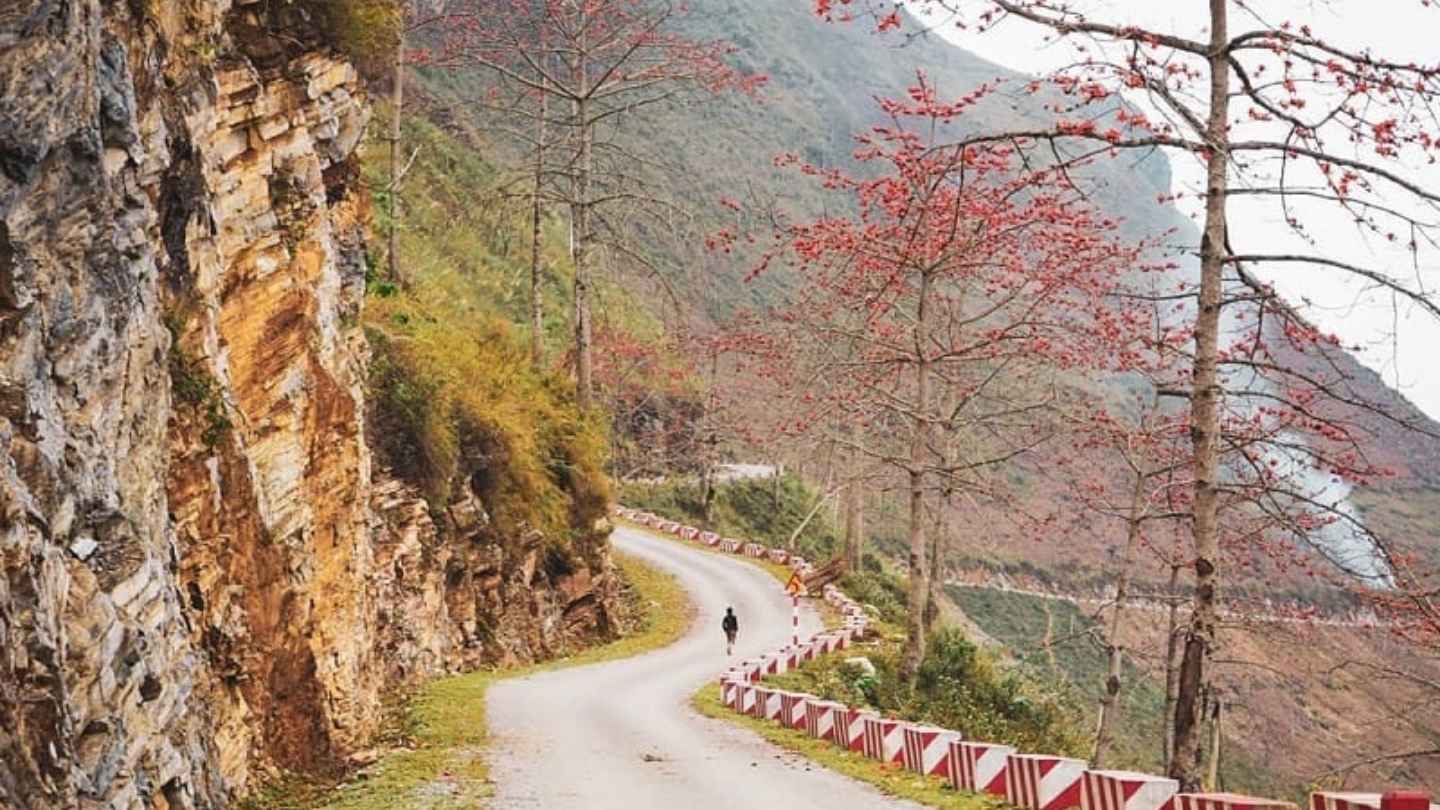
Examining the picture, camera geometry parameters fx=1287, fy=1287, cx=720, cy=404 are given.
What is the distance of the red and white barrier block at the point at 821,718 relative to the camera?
52.5 ft

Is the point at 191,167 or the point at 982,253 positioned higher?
the point at 982,253

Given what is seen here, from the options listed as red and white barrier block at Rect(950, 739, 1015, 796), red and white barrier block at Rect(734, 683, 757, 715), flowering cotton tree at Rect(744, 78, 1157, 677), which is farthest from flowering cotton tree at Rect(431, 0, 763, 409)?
red and white barrier block at Rect(950, 739, 1015, 796)

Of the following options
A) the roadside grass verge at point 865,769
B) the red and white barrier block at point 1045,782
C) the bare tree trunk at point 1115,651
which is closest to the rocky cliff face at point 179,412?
the roadside grass verge at point 865,769

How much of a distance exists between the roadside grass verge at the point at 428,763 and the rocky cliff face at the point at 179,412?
0.42 meters

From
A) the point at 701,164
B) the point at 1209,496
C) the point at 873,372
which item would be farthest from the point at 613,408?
the point at 701,164

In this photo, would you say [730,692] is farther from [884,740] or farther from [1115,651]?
[1115,651]

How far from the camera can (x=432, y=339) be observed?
23.6m

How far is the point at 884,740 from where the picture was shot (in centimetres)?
1423

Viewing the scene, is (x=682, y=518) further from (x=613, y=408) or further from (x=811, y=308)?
(x=811, y=308)

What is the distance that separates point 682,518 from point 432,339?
28802 mm

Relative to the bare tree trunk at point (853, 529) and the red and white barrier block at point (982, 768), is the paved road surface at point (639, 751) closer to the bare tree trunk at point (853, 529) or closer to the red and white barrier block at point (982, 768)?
the red and white barrier block at point (982, 768)

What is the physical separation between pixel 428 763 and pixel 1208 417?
885 centimetres

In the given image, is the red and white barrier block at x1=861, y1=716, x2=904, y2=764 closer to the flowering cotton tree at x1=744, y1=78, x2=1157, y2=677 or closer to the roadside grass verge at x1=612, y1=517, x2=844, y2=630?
the flowering cotton tree at x1=744, y1=78, x2=1157, y2=677

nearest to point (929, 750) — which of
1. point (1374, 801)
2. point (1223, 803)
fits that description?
point (1223, 803)
